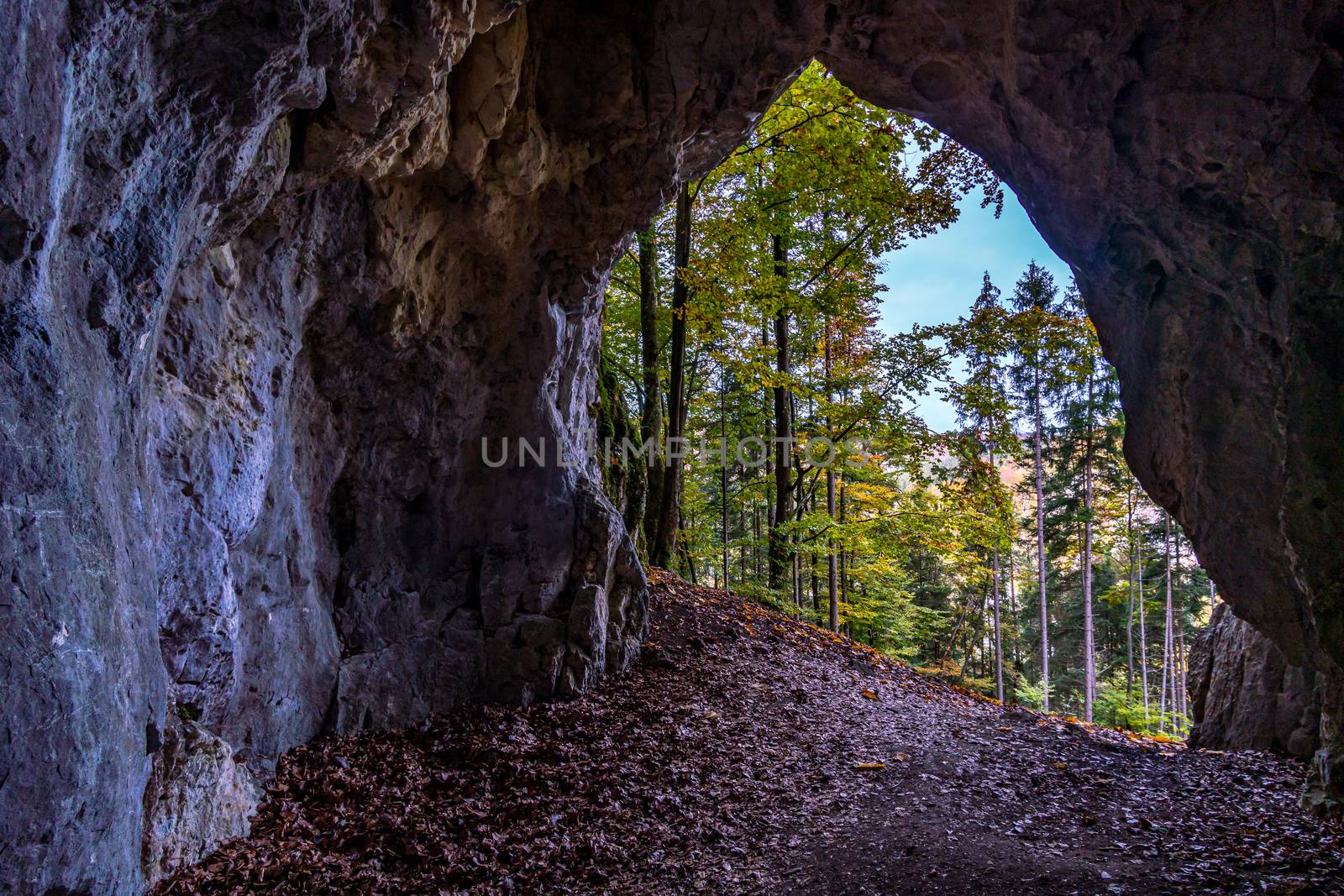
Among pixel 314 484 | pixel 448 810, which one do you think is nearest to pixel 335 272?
pixel 314 484

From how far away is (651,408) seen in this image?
11.9 meters

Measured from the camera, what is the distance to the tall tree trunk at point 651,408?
11.9 metres

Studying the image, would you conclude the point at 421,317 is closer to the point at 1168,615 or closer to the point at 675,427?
the point at 675,427

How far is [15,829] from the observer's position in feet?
6.83

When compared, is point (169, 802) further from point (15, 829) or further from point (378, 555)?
point (378, 555)

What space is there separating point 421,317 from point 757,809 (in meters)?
5.58

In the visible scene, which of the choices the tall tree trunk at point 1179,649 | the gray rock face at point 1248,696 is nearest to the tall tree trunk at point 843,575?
the gray rock face at point 1248,696

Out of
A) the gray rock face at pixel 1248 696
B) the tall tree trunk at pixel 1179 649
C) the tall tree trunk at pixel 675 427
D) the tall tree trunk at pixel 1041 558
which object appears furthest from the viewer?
the tall tree trunk at pixel 1179 649

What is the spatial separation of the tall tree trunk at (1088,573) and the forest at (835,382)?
0.43 ft

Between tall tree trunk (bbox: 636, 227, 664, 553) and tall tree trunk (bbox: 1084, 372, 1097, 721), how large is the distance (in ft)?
39.8

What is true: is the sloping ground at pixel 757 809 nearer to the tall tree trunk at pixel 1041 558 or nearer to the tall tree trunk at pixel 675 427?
the tall tree trunk at pixel 675 427

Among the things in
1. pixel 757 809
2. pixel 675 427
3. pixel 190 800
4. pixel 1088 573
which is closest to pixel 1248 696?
pixel 757 809

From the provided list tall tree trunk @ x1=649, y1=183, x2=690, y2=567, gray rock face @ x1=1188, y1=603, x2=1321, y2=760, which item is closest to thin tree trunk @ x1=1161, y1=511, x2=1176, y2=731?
gray rock face @ x1=1188, y1=603, x2=1321, y2=760

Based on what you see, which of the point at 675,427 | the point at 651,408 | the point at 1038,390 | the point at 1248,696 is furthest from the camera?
the point at 1038,390
